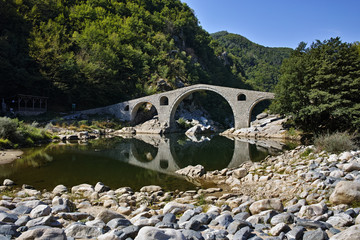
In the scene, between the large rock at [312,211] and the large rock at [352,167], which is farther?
the large rock at [352,167]

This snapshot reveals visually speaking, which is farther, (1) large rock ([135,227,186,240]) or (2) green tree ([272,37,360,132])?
(2) green tree ([272,37,360,132])

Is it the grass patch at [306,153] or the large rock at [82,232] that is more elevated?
the grass patch at [306,153]

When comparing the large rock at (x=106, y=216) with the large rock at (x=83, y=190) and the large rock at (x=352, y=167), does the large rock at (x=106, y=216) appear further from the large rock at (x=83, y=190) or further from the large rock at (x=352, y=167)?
the large rock at (x=352, y=167)

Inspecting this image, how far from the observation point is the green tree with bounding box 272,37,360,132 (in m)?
12.3

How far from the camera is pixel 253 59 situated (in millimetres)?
84312

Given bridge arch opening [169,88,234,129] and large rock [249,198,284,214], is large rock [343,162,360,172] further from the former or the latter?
bridge arch opening [169,88,234,129]

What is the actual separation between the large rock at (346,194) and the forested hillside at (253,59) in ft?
185

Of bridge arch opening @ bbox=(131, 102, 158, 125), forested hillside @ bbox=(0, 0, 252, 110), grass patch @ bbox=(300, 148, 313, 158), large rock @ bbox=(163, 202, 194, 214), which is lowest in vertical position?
large rock @ bbox=(163, 202, 194, 214)

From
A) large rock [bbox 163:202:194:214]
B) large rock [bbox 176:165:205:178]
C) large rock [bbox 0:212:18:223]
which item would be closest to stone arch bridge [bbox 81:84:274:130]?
large rock [bbox 176:165:205:178]

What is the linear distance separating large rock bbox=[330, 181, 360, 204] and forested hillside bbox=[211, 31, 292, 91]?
56.3m

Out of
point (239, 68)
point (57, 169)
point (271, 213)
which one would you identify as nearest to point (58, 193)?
point (57, 169)

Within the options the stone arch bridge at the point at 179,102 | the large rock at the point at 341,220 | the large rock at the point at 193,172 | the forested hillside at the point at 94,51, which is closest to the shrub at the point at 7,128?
the large rock at the point at 193,172

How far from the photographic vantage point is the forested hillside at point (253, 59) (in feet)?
217

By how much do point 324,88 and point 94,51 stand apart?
29505 millimetres
